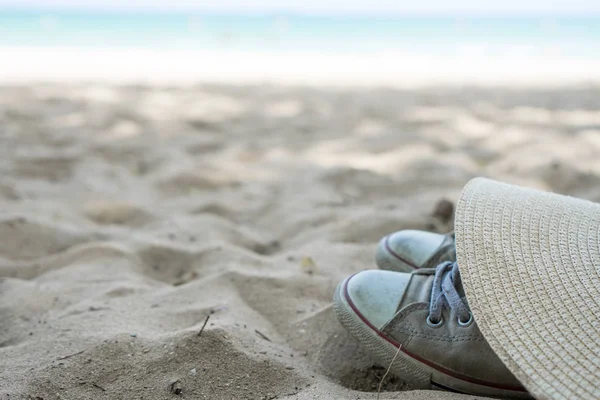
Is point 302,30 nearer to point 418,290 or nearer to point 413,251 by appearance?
point 413,251

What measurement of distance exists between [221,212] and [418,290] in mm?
1153

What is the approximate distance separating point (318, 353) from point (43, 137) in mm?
2201

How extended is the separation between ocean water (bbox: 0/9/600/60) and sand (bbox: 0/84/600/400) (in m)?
8.39

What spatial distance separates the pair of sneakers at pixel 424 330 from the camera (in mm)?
1103

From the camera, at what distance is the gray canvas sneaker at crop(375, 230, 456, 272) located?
4.68ft

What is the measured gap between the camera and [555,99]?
4113mm

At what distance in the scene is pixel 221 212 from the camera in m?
2.24

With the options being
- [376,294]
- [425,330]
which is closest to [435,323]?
[425,330]

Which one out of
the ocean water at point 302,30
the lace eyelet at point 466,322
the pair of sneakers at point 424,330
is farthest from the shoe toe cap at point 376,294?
the ocean water at point 302,30

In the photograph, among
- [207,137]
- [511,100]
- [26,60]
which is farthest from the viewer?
[26,60]

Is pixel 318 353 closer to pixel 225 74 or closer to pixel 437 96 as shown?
pixel 437 96

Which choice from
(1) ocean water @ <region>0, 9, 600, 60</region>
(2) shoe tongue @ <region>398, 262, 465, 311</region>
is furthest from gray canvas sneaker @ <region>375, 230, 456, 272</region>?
(1) ocean water @ <region>0, 9, 600, 60</region>

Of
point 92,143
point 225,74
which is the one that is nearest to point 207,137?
point 92,143

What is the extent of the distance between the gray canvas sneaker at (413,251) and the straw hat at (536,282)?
21 cm
